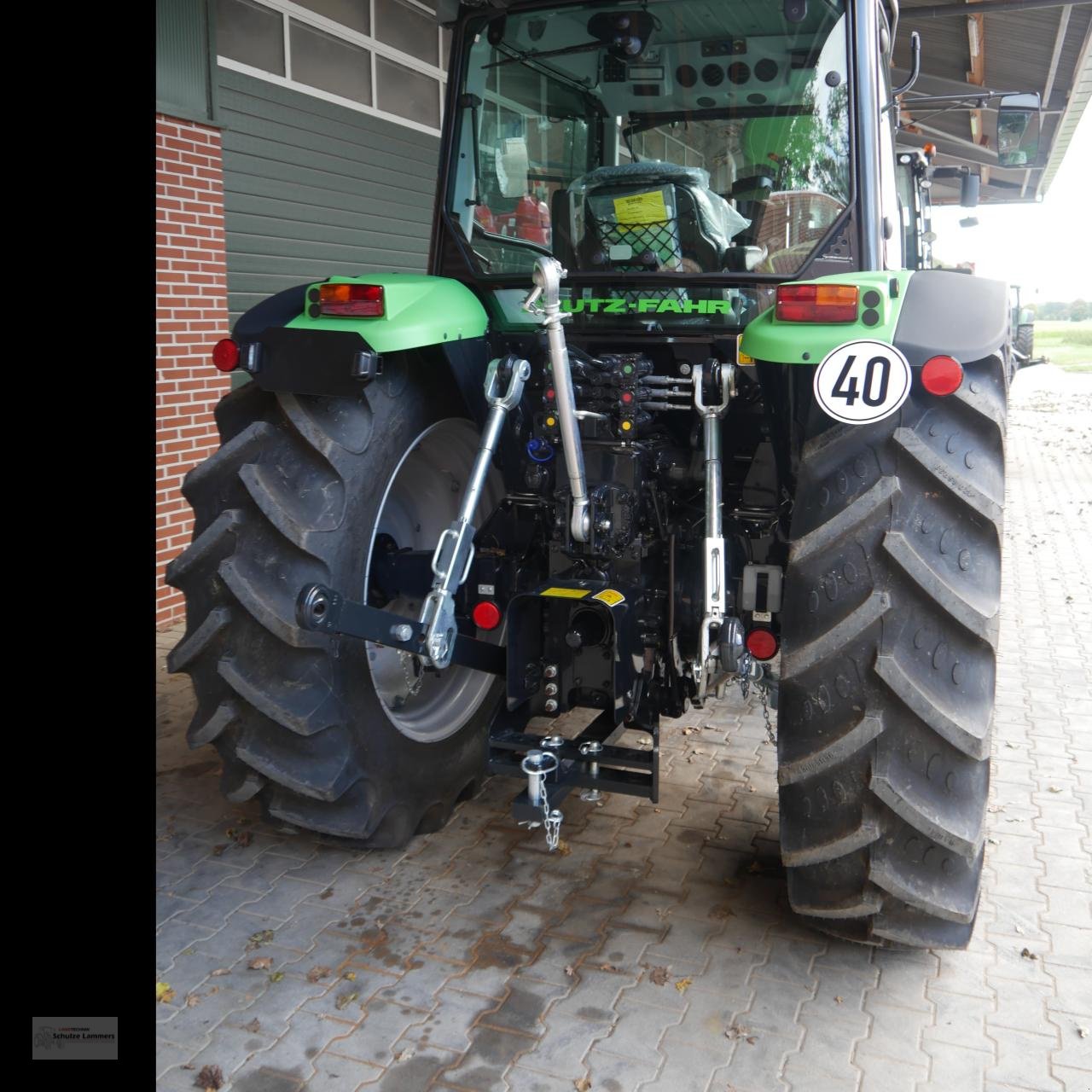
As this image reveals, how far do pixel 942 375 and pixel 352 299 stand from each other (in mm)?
1528

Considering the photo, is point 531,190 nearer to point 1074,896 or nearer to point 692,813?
point 692,813

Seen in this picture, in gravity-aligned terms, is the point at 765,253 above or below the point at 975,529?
above

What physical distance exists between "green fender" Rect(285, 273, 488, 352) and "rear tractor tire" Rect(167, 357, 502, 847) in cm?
16

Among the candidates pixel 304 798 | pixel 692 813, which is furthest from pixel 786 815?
pixel 304 798

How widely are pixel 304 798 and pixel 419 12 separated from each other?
23.1 ft

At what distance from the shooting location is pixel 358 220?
7.79 meters

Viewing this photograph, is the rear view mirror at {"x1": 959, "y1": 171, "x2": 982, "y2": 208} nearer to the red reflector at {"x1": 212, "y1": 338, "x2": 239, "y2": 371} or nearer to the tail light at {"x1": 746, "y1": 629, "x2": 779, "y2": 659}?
the tail light at {"x1": 746, "y1": 629, "x2": 779, "y2": 659}

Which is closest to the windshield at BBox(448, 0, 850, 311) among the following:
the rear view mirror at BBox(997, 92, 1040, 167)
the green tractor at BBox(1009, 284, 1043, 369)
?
the rear view mirror at BBox(997, 92, 1040, 167)

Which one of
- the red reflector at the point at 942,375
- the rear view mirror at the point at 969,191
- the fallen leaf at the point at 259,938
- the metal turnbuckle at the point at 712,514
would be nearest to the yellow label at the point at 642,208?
the metal turnbuckle at the point at 712,514

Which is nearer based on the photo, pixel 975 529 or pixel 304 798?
pixel 975 529

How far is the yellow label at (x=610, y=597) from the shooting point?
3.07 metres

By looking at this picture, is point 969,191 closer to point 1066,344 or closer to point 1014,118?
point 1014,118

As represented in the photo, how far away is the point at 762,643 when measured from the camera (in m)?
3.10

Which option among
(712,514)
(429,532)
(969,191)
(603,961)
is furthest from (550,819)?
(969,191)
